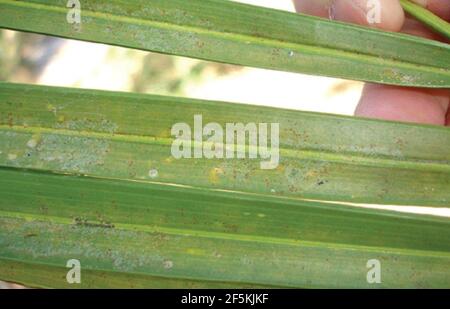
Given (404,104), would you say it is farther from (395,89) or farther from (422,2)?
(422,2)

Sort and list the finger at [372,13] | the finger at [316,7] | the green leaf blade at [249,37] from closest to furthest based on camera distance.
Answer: the green leaf blade at [249,37], the finger at [372,13], the finger at [316,7]

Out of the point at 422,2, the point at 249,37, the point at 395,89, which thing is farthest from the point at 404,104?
the point at 249,37

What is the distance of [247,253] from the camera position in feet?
2.78

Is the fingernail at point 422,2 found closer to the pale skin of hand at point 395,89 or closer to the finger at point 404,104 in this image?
the pale skin of hand at point 395,89

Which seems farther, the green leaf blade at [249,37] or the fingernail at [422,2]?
the fingernail at [422,2]

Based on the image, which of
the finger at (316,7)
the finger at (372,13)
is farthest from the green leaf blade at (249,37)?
the finger at (316,7)

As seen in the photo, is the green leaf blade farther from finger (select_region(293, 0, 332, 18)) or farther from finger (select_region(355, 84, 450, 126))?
finger (select_region(293, 0, 332, 18))

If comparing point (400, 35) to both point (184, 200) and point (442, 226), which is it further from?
point (184, 200)

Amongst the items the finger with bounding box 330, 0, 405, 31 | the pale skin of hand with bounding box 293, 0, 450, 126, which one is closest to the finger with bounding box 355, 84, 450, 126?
the pale skin of hand with bounding box 293, 0, 450, 126

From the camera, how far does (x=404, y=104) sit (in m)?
1.07

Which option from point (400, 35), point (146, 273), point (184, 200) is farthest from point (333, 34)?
point (146, 273)

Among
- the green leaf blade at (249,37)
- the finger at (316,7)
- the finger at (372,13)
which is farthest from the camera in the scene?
the finger at (316,7)

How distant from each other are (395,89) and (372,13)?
0.49 feet

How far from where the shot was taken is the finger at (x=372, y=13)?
0.97 metres
